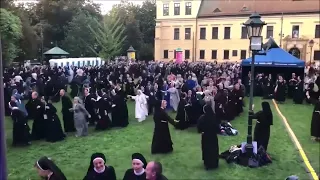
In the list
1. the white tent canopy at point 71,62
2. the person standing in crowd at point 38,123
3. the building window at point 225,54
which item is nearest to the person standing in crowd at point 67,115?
the person standing in crowd at point 38,123

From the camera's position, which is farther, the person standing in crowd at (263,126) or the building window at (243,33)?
the building window at (243,33)

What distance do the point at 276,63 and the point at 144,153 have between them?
45.9 feet

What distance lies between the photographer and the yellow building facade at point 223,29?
46.6 meters

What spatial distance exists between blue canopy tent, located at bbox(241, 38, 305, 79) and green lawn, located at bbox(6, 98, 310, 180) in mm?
8874

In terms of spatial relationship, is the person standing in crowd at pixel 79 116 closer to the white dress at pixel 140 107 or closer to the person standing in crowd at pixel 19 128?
the person standing in crowd at pixel 19 128

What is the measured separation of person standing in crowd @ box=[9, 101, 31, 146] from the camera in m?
10.9

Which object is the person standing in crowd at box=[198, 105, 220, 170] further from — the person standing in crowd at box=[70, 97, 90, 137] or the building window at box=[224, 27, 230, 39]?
the building window at box=[224, 27, 230, 39]

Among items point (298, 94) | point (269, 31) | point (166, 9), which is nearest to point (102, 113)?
point (298, 94)

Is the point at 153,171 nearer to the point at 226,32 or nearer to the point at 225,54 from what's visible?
the point at 225,54

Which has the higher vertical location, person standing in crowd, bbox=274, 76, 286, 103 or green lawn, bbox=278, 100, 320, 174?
person standing in crowd, bbox=274, 76, 286, 103

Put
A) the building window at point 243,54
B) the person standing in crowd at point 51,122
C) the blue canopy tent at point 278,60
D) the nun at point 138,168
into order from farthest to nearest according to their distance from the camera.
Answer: the building window at point 243,54, the blue canopy tent at point 278,60, the person standing in crowd at point 51,122, the nun at point 138,168

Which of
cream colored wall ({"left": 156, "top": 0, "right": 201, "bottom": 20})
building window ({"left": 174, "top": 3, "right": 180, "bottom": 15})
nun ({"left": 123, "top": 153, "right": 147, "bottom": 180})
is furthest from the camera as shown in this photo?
building window ({"left": 174, "top": 3, "right": 180, "bottom": 15})

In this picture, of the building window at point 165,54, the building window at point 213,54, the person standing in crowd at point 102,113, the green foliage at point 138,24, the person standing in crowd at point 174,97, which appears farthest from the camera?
the green foliage at point 138,24

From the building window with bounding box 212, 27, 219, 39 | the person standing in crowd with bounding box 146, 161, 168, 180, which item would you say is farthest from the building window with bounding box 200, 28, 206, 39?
the person standing in crowd with bounding box 146, 161, 168, 180
